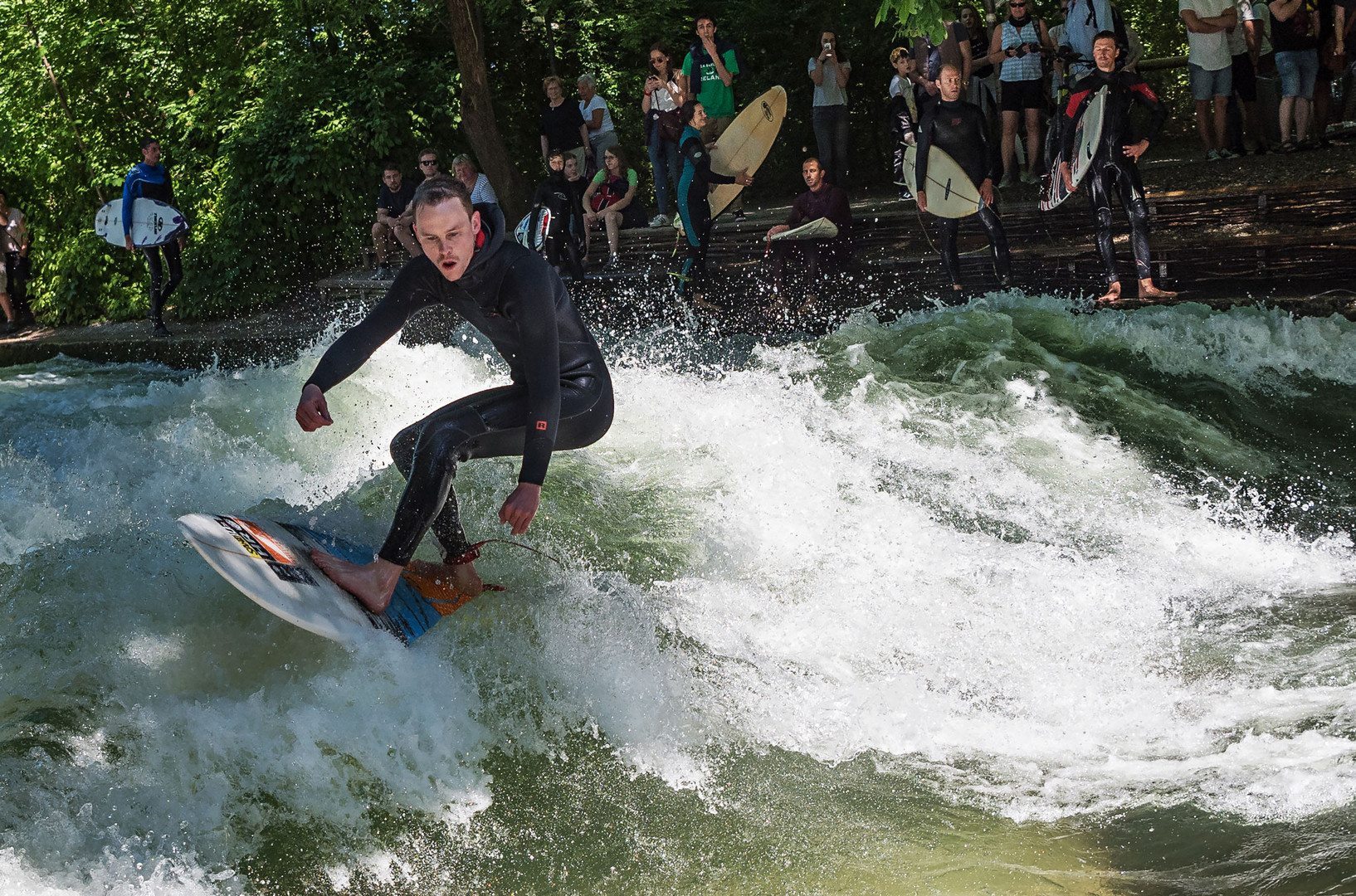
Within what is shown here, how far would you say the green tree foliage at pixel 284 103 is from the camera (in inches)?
598

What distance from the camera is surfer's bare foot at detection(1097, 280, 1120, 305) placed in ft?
30.9

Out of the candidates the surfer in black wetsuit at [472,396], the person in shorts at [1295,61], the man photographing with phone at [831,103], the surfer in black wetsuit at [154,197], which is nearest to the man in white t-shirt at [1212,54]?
the person in shorts at [1295,61]

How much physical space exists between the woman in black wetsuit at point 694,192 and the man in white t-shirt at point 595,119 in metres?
1.92

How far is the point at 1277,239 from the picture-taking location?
9.30 meters

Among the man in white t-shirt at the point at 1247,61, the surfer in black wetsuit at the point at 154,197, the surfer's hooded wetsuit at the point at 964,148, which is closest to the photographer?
the surfer's hooded wetsuit at the point at 964,148

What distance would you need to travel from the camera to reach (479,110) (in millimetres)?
14258

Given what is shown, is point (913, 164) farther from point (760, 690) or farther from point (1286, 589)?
point (760, 690)

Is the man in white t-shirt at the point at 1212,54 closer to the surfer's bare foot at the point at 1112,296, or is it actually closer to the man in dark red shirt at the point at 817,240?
the surfer's bare foot at the point at 1112,296

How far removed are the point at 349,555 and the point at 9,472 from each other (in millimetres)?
4084

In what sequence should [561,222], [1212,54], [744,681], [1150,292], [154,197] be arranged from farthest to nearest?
[154,197]
[561,222]
[1212,54]
[1150,292]
[744,681]

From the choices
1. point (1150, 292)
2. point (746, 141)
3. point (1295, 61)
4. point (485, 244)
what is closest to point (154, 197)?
point (746, 141)

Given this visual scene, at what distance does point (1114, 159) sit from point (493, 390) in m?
6.38

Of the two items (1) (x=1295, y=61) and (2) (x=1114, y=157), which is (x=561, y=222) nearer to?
(2) (x=1114, y=157)

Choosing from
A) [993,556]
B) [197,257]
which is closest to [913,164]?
[993,556]
